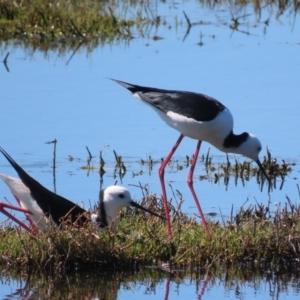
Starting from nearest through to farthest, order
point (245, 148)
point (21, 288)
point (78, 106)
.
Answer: point (21, 288), point (245, 148), point (78, 106)

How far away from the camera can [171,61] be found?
12500 millimetres

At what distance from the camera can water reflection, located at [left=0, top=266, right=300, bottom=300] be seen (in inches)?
251

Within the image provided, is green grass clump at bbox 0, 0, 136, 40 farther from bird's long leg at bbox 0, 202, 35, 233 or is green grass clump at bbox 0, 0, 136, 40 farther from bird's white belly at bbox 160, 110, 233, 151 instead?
bird's long leg at bbox 0, 202, 35, 233

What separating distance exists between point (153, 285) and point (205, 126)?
4.82 feet

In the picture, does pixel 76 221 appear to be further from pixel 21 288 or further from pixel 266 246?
pixel 266 246

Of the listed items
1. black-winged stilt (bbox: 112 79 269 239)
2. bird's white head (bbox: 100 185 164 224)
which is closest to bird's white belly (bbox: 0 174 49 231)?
bird's white head (bbox: 100 185 164 224)

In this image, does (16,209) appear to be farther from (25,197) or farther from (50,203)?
(50,203)

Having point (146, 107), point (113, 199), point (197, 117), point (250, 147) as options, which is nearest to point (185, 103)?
point (197, 117)

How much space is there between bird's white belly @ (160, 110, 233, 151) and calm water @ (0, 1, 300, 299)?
0.66 metres

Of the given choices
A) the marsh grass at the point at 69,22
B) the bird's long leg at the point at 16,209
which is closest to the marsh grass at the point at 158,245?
the bird's long leg at the point at 16,209

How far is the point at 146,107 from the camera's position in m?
10.8

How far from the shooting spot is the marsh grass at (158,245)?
6.60m

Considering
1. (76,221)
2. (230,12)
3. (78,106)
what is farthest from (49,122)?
(230,12)

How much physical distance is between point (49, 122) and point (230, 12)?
5.74 m
